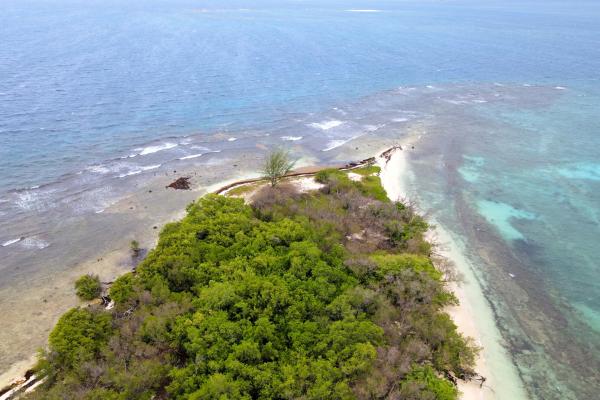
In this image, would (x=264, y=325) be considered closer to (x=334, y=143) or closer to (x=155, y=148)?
(x=155, y=148)

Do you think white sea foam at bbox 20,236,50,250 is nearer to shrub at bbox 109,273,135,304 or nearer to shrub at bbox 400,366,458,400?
shrub at bbox 109,273,135,304

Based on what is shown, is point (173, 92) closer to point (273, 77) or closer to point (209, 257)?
point (273, 77)

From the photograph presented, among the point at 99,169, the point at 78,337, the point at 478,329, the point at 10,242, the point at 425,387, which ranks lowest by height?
the point at 478,329

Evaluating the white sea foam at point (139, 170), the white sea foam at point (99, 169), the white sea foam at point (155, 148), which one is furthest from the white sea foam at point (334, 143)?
the white sea foam at point (99, 169)

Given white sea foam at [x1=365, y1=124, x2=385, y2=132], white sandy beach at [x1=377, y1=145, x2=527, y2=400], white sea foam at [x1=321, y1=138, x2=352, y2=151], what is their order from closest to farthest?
white sandy beach at [x1=377, y1=145, x2=527, y2=400] < white sea foam at [x1=321, y1=138, x2=352, y2=151] < white sea foam at [x1=365, y1=124, x2=385, y2=132]

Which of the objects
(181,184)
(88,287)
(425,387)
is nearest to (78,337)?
(88,287)

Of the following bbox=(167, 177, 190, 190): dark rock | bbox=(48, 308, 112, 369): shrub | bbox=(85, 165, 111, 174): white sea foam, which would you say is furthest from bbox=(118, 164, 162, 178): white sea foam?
bbox=(48, 308, 112, 369): shrub
